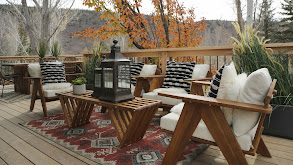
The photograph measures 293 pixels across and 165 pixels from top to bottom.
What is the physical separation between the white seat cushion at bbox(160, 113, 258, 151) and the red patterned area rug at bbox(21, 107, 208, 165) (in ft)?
1.14

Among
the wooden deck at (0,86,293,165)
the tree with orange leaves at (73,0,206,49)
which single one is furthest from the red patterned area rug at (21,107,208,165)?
the tree with orange leaves at (73,0,206,49)

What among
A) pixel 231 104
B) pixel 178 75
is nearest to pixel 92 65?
pixel 178 75

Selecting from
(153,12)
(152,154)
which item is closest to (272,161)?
(152,154)

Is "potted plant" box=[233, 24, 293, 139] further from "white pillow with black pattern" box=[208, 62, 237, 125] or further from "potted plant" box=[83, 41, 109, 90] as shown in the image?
"potted plant" box=[83, 41, 109, 90]

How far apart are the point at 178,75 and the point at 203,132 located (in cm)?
155

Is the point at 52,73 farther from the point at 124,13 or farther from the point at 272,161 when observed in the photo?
the point at 272,161

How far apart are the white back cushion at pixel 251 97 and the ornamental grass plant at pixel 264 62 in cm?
91

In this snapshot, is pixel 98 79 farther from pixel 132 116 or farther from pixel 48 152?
pixel 48 152

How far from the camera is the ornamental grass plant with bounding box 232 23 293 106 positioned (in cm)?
226

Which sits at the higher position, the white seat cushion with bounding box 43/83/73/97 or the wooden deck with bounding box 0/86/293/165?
the white seat cushion with bounding box 43/83/73/97

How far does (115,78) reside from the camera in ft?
7.32

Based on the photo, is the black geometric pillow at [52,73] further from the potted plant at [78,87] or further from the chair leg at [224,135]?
the chair leg at [224,135]

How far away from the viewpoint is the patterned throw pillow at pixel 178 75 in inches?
119

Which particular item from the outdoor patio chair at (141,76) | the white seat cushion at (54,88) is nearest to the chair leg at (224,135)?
the outdoor patio chair at (141,76)
